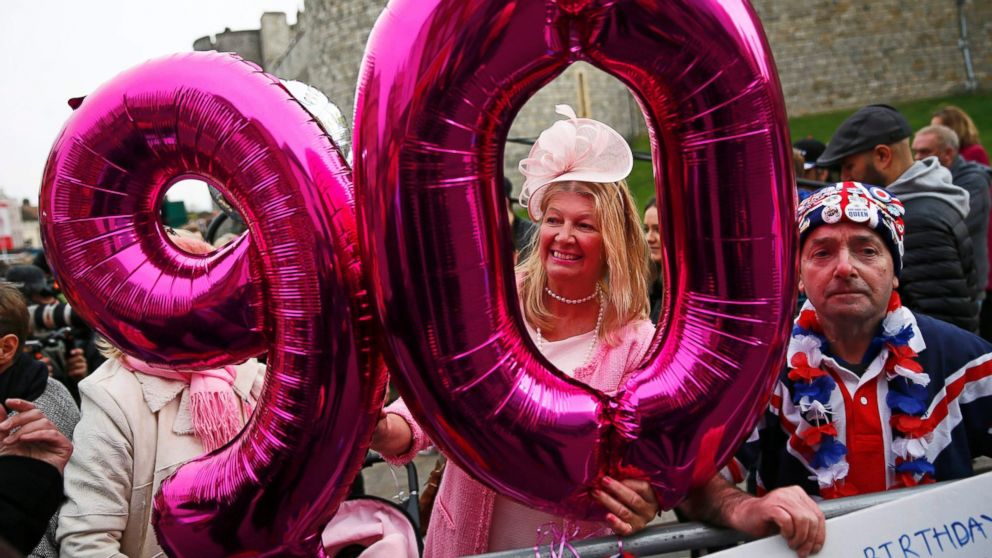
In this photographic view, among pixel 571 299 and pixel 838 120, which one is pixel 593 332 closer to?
pixel 571 299

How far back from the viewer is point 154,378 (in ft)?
5.92

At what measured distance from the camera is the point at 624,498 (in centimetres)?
111

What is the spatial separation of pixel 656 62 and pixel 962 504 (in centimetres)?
89

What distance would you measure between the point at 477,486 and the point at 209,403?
0.66 meters

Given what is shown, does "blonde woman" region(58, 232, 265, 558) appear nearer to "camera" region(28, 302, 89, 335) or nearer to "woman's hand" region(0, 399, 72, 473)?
"woman's hand" region(0, 399, 72, 473)

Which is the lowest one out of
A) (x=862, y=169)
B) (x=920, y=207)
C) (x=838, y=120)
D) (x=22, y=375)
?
(x=22, y=375)

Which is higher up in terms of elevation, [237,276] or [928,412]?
[237,276]

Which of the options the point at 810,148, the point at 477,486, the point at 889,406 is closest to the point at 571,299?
the point at 477,486

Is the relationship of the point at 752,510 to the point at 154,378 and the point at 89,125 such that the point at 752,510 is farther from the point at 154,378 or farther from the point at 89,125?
the point at 154,378

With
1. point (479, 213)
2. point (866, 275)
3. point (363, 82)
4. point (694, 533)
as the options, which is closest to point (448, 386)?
point (479, 213)

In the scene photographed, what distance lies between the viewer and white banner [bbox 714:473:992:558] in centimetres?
121

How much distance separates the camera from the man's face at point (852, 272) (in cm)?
159

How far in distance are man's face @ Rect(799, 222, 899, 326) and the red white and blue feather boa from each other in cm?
8

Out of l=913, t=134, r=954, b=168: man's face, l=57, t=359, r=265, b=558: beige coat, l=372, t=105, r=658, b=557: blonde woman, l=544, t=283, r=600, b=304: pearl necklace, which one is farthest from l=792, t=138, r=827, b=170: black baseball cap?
l=57, t=359, r=265, b=558: beige coat
